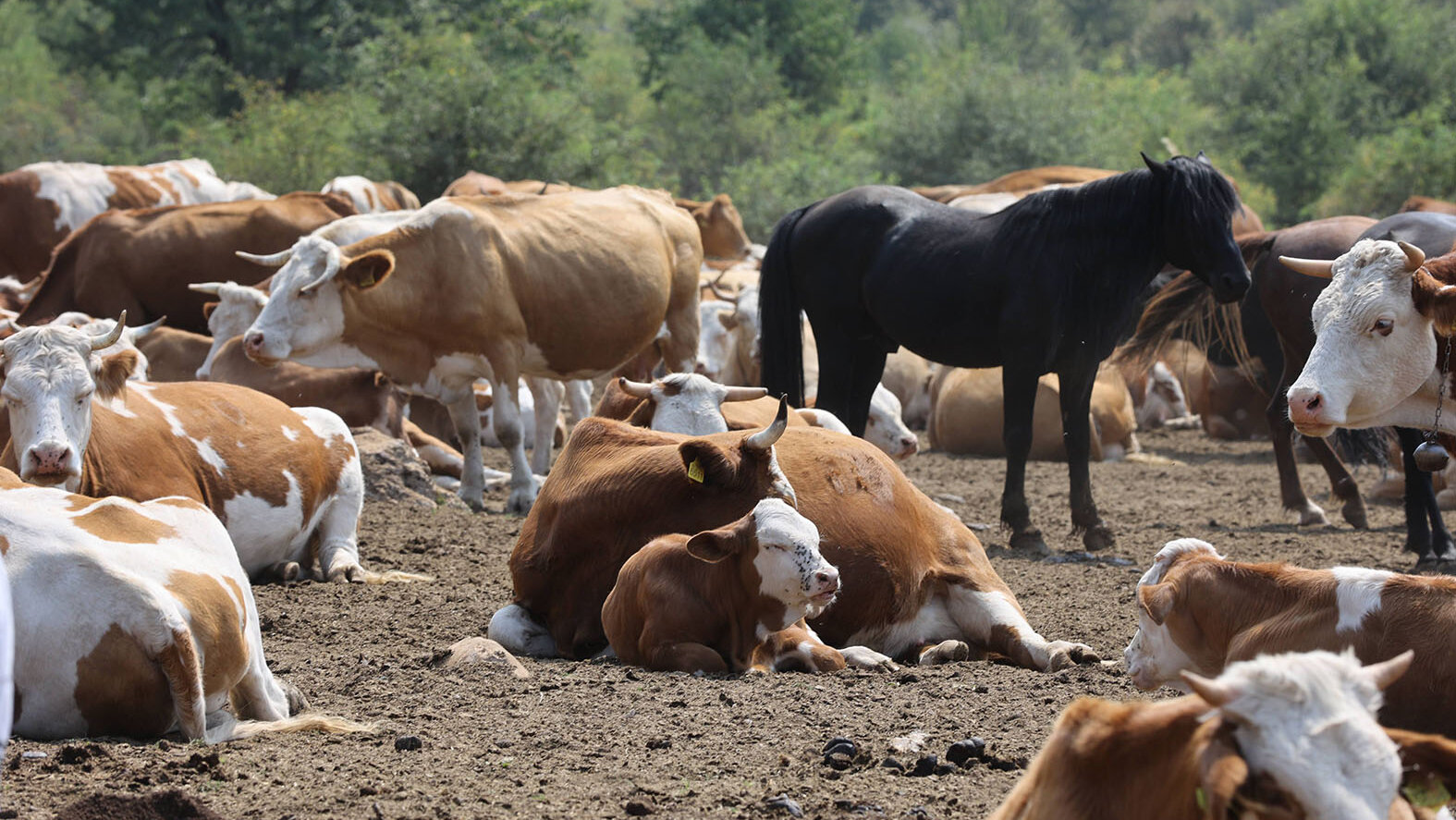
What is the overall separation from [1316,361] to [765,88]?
36333 mm

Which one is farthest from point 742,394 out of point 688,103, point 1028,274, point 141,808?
point 688,103

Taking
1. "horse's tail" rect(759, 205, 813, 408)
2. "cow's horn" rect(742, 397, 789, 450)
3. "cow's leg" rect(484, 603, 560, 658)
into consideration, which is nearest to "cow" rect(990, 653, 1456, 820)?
"cow's horn" rect(742, 397, 789, 450)

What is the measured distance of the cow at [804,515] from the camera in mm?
6062

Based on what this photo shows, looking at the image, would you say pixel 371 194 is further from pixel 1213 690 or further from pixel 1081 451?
pixel 1213 690

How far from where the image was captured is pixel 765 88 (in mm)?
41406

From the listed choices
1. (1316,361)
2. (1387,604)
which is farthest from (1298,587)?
(1316,361)

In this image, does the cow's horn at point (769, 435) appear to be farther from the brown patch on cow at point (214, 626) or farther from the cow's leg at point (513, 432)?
the cow's leg at point (513, 432)

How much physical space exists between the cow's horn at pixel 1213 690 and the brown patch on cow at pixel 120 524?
139 inches

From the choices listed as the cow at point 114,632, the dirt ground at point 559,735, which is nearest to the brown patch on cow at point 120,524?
the cow at point 114,632

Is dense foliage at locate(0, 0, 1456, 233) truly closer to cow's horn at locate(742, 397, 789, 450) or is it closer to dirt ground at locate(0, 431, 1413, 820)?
dirt ground at locate(0, 431, 1413, 820)

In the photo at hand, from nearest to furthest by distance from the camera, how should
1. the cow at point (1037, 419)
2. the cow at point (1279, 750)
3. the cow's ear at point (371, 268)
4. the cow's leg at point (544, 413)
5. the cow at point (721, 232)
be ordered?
the cow at point (1279, 750) < the cow's ear at point (371, 268) < the cow's leg at point (544, 413) < the cow at point (1037, 419) < the cow at point (721, 232)

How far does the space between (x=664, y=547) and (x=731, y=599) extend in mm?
320

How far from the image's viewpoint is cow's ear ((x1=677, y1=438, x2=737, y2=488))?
5.99 m

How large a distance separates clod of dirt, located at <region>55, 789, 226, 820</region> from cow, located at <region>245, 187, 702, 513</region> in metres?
6.90
